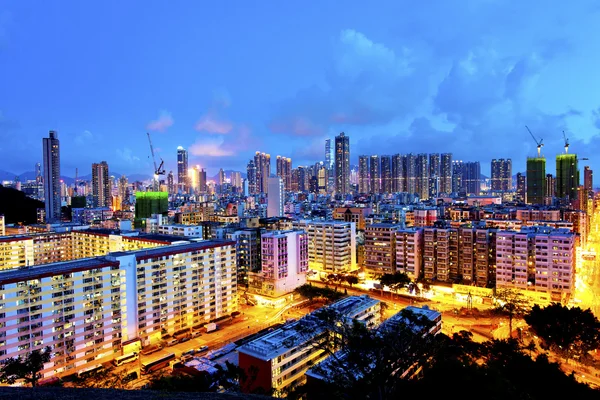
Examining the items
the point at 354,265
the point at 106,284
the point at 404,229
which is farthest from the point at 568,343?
the point at 106,284

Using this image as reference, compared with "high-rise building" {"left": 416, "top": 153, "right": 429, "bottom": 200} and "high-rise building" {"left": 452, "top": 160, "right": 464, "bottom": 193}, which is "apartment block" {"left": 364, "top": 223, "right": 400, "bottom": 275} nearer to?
"high-rise building" {"left": 416, "top": 153, "right": 429, "bottom": 200}

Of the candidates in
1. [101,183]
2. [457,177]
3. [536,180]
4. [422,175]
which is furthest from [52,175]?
[457,177]

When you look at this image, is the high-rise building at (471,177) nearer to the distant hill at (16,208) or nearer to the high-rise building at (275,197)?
the high-rise building at (275,197)

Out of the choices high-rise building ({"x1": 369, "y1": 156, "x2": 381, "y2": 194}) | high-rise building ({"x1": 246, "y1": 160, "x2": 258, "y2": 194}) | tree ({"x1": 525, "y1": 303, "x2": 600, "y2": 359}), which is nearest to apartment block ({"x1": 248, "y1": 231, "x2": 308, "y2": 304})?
tree ({"x1": 525, "y1": 303, "x2": 600, "y2": 359})

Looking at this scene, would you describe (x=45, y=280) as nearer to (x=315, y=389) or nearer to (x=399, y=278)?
(x=315, y=389)

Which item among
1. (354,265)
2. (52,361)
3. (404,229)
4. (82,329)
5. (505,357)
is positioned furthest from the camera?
(354,265)

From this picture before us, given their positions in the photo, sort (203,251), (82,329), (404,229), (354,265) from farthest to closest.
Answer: (354,265)
(404,229)
(203,251)
(82,329)

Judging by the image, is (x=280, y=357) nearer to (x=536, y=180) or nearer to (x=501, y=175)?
(x=536, y=180)
